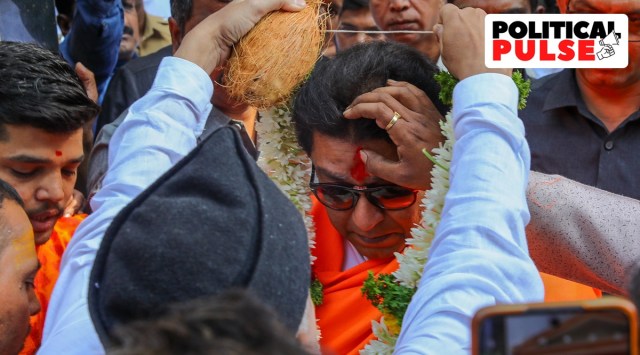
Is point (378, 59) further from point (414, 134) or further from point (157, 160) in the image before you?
point (157, 160)

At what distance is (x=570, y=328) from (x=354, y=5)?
4715mm

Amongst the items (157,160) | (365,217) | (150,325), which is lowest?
(365,217)

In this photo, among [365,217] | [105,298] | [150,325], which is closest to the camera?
[150,325]

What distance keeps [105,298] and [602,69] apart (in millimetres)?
3064

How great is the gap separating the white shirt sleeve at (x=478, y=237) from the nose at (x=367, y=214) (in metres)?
0.75

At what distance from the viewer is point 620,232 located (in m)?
2.63

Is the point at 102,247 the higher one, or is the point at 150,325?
the point at 150,325

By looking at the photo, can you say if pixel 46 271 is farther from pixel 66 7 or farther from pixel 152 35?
pixel 152 35

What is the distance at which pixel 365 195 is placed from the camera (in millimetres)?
3320

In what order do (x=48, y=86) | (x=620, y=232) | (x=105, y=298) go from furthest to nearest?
(x=48, y=86), (x=620, y=232), (x=105, y=298)

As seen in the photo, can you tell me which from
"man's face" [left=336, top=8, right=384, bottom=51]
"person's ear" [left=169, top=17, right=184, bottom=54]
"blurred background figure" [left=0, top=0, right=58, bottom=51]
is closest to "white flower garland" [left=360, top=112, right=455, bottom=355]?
"person's ear" [left=169, top=17, right=184, bottom=54]

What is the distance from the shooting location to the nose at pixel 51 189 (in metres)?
3.49

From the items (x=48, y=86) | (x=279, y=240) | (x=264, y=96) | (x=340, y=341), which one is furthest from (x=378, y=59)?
(x=279, y=240)

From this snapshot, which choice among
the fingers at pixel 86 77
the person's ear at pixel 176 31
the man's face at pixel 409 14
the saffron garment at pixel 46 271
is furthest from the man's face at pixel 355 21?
the saffron garment at pixel 46 271
